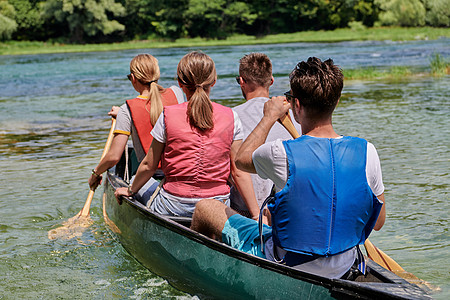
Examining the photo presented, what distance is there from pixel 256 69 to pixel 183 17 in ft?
193

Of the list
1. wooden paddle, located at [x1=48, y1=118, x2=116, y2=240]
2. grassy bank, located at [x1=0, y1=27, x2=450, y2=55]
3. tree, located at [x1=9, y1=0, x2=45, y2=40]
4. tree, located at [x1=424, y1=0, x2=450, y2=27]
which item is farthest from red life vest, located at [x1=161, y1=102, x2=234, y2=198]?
tree, located at [x1=9, y1=0, x2=45, y2=40]

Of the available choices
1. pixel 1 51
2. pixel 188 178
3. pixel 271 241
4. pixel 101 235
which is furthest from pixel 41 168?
pixel 1 51

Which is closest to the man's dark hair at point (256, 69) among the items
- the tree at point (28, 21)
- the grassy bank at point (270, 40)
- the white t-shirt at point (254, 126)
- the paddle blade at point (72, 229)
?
the white t-shirt at point (254, 126)

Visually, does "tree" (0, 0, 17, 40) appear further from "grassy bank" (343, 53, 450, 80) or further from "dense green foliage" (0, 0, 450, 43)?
"grassy bank" (343, 53, 450, 80)

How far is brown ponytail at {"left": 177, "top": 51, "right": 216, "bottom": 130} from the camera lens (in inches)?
150

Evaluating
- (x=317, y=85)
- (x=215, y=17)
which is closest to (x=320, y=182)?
(x=317, y=85)

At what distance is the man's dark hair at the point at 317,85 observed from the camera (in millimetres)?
2779

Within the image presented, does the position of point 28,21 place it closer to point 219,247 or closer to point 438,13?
point 438,13

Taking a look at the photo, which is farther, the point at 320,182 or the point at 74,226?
the point at 74,226

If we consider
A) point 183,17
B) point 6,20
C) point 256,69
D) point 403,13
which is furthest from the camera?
point 183,17

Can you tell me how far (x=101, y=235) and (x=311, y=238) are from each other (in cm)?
349

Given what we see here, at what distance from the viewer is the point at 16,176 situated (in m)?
8.58

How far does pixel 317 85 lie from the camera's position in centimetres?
278

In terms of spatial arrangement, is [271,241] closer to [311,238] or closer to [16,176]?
[311,238]
